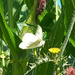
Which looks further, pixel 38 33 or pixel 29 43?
pixel 38 33

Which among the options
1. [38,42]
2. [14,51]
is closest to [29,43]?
[38,42]

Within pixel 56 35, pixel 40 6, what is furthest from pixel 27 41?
pixel 56 35

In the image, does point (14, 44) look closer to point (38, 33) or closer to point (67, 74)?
point (38, 33)

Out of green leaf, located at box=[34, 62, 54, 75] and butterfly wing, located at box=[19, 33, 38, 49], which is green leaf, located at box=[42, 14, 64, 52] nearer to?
green leaf, located at box=[34, 62, 54, 75]

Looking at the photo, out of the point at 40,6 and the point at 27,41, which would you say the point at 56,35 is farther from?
the point at 27,41

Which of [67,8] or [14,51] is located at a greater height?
[67,8]

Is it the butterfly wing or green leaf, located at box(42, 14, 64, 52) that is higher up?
the butterfly wing

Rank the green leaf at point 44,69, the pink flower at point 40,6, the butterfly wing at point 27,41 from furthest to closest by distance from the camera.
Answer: the green leaf at point 44,69
the pink flower at point 40,6
the butterfly wing at point 27,41

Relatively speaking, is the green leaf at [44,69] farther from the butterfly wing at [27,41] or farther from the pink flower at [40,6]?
the butterfly wing at [27,41]

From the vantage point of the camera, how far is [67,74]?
496 mm

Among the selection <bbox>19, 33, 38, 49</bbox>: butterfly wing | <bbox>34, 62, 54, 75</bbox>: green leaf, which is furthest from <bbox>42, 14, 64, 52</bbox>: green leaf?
<bbox>19, 33, 38, 49</bbox>: butterfly wing

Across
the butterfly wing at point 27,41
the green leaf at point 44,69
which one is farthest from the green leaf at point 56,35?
the butterfly wing at point 27,41

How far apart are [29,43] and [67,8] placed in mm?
334

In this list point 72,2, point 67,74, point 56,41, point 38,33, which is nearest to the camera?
point 67,74
